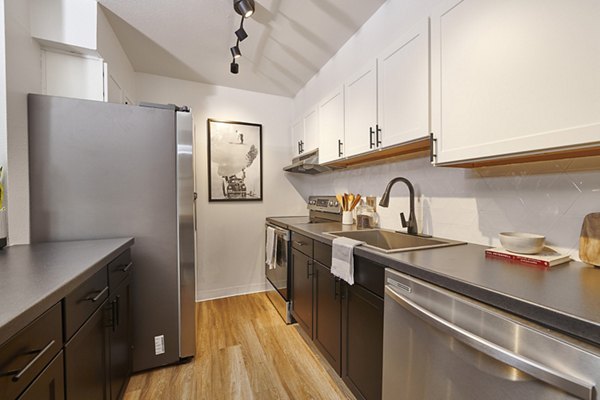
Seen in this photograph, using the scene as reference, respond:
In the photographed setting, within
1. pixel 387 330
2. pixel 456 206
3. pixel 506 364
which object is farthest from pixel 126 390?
pixel 456 206

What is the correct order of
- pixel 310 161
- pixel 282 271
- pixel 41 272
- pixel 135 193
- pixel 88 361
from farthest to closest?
pixel 310 161, pixel 282 271, pixel 135 193, pixel 88 361, pixel 41 272

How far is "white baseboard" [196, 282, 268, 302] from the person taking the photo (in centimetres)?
291

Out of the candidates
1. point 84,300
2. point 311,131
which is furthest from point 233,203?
point 84,300

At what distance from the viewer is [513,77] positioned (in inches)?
36.1

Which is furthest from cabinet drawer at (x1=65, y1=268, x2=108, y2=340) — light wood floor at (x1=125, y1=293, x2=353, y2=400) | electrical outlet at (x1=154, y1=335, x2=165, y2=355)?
light wood floor at (x1=125, y1=293, x2=353, y2=400)

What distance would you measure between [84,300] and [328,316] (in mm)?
1271

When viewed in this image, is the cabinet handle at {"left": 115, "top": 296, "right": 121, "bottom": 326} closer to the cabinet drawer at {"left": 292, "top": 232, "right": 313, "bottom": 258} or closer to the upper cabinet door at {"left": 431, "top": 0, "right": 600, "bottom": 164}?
the cabinet drawer at {"left": 292, "top": 232, "right": 313, "bottom": 258}

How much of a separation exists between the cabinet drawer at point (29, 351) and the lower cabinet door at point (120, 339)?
0.52 metres

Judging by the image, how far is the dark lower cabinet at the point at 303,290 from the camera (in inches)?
73.9

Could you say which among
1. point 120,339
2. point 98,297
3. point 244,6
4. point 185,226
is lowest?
point 120,339

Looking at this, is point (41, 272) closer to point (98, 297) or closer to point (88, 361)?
point (98, 297)

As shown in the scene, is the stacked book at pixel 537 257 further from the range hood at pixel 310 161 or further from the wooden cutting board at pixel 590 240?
the range hood at pixel 310 161

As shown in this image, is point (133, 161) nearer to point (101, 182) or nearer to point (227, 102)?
→ point (101, 182)

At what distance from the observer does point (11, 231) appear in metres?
1.37
